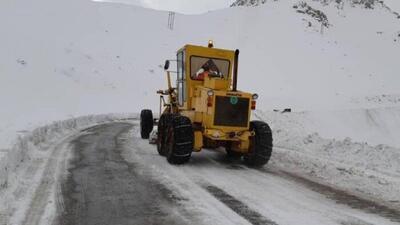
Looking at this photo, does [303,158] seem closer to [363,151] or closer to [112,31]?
[363,151]

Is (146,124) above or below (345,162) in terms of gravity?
above

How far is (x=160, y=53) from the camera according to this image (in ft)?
172

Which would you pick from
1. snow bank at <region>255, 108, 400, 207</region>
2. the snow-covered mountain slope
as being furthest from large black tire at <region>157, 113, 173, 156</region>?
the snow-covered mountain slope

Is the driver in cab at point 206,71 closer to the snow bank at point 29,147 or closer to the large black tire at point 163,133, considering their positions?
the large black tire at point 163,133

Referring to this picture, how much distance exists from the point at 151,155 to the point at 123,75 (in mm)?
32896

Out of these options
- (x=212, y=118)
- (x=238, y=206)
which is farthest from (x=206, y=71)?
(x=238, y=206)

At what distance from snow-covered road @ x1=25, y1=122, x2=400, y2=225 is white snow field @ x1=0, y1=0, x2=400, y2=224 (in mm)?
694

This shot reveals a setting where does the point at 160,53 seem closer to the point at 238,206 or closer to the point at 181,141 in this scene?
the point at 181,141

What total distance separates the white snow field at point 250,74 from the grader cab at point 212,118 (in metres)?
1.03

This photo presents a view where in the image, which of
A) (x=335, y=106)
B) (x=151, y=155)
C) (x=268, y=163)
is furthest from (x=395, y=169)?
(x=335, y=106)

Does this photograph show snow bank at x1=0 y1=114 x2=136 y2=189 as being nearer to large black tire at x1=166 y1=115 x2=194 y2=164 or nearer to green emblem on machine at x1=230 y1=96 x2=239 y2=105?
large black tire at x1=166 y1=115 x2=194 y2=164

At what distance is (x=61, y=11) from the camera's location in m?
50.7

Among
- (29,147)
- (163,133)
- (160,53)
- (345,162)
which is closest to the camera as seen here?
(345,162)

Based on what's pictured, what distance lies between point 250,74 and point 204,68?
135 feet
